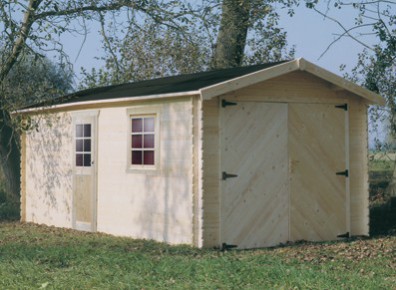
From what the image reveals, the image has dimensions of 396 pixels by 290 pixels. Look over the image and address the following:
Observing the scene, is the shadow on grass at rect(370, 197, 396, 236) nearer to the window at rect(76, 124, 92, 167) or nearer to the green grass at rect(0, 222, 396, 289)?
the green grass at rect(0, 222, 396, 289)

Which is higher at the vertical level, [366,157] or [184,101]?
[184,101]

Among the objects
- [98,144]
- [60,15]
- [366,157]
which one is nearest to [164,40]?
[60,15]

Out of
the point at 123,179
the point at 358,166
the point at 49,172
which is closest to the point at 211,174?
the point at 123,179

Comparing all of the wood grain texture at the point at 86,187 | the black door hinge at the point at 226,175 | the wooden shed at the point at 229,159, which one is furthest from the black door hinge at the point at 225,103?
the wood grain texture at the point at 86,187

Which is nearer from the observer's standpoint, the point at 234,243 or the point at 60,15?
the point at 234,243

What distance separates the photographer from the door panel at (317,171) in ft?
45.6

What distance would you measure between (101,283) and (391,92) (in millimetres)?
13442

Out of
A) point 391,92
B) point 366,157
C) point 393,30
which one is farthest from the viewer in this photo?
point 391,92

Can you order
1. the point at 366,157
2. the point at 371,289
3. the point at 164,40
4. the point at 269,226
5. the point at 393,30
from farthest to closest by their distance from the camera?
the point at 164,40, the point at 393,30, the point at 366,157, the point at 269,226, the point at 371,289

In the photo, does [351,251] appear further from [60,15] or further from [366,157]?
[60,15]

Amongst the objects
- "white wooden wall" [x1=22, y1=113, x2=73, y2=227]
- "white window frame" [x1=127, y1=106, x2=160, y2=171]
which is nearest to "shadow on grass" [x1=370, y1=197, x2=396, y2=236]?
→ "white window frame" [x1=127, y1=106, x2=160, y2=171]

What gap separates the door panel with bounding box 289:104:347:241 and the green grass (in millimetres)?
603

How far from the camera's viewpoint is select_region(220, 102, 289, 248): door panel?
12992 millimetres

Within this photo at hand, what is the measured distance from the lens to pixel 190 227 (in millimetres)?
12859
